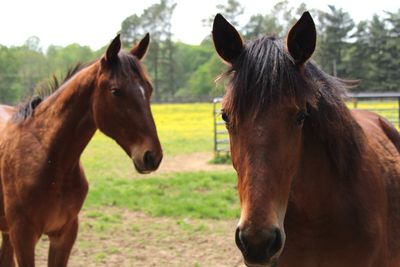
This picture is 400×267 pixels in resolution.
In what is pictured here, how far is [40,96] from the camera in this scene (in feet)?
13.9

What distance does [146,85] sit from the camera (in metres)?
3.82

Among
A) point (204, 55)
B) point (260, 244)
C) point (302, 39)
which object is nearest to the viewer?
point (260, 244)

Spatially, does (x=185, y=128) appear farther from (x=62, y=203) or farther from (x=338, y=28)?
(x=62, y=203)

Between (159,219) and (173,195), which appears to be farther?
(173,195)

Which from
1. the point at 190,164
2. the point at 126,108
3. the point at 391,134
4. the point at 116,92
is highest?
the point at 116,92

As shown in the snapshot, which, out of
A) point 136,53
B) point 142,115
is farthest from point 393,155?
point 136,53

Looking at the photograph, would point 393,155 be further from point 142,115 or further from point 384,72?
point 384,72

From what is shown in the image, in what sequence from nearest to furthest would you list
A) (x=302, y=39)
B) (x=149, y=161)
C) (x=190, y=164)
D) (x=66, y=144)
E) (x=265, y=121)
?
(x=265, y=121) → (x=302, y=39) → (x=149, y=161) → (x=66, y=144) → (x=190, y=164)

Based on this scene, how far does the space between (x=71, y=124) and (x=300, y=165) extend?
2.24m

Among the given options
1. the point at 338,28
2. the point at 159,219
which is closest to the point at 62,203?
the point at 159,219

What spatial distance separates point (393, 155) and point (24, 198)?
9.14ft

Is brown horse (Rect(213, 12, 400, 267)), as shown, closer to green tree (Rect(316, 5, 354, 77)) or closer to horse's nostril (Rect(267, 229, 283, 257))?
horse's nostril (Rect(267, 229, 283, 257))

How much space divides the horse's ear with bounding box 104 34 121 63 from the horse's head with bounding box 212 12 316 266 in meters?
1.61

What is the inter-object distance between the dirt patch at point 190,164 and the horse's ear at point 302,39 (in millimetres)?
9712
